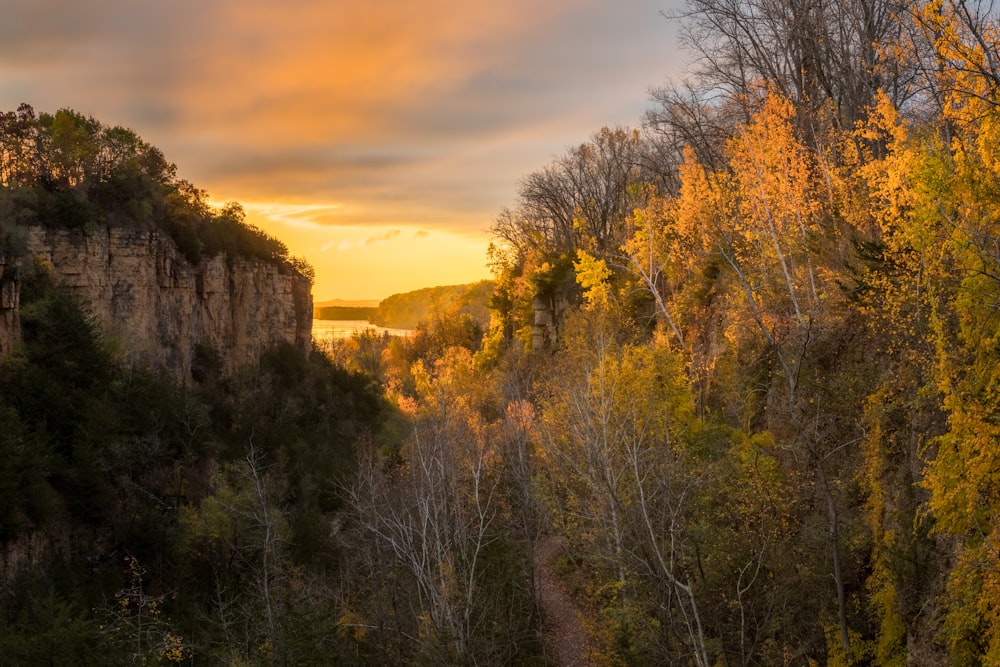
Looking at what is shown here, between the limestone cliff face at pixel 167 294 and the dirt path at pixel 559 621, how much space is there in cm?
2473

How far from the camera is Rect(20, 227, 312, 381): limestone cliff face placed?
35781 mm

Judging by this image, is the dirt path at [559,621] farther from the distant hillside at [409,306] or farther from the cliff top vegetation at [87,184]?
the distant hillside at [409,306]

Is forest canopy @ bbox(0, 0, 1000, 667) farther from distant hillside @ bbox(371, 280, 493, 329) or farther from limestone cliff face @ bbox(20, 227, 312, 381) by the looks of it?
distant hillside @ bbox(371, 280, 493, 329)

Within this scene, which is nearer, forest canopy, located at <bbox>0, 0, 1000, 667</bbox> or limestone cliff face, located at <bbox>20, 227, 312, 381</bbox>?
forest canopy, located at <bbox>0, 0, 1000, 667</bbox>

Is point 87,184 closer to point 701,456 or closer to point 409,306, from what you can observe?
point 701,456

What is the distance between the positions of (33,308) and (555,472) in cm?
2336

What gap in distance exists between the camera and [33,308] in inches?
1167

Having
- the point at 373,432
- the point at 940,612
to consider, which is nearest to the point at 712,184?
the point at 940,612

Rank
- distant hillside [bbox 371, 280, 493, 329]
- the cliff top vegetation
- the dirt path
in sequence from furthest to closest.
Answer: distant hillside [bbox 371, 280, 493, 329] → the cliff top vegetation → the dirt path

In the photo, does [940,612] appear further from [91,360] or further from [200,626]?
[91,360]

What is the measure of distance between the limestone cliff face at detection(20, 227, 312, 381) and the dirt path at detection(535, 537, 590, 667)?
2473 cm

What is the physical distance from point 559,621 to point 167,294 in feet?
101

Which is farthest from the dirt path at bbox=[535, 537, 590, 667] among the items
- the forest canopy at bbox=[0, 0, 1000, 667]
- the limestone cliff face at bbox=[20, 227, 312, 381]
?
the limestone cliff face at bbox=[20, 227, 312, 381]

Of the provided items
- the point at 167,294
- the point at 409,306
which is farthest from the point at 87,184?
the point at 409,306
